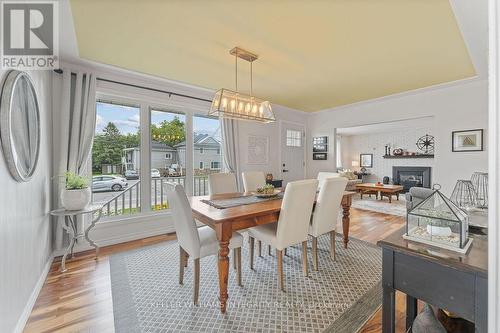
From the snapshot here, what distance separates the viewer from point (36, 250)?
2.04 m

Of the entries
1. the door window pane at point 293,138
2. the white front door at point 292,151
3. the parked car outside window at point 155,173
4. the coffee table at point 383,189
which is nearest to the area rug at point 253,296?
the parked car outside window at point 155,173

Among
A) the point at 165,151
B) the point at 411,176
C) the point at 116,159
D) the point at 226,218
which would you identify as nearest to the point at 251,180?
the point at 165,151

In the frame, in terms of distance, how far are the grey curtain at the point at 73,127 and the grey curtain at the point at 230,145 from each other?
204 centimetres

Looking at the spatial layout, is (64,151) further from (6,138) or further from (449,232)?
(449,232)

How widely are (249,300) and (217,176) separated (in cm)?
172

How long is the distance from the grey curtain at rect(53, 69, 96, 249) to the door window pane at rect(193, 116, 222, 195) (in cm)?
159

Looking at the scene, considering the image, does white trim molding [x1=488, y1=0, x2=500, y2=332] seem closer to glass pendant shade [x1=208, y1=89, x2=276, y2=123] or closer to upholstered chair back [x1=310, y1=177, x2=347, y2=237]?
upholstered chair back [x1=310, y1=177, x2=347, y2=237]

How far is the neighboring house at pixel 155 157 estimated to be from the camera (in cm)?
342

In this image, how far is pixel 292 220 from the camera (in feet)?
6.89

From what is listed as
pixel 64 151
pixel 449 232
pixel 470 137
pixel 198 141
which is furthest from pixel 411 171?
pixel 64 151

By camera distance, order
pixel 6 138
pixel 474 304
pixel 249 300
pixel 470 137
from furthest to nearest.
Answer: pixel 470 137 < pixel 249 300 < pixel 6 138 < pixel 474 304

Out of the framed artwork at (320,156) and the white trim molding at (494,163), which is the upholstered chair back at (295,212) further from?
the framed artwork at (320,156)

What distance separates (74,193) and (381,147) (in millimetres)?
10156

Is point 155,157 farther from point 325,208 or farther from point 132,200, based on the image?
point 325,208
